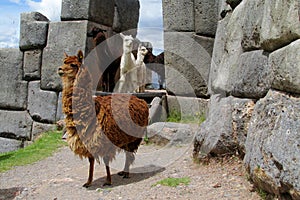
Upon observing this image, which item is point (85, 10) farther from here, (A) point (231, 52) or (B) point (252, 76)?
(B) point (252, 76)

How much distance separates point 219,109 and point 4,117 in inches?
270

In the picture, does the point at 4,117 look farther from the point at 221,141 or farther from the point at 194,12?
the point at 221,141

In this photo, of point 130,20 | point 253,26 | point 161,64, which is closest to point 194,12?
point 130,20

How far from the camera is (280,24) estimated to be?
10.8ft

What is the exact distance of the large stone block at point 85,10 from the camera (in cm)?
883

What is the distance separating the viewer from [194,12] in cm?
875

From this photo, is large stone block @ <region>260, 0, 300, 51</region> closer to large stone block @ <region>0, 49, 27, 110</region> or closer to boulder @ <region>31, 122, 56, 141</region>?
boulder @ <region>31, 122, 56, 141</region>

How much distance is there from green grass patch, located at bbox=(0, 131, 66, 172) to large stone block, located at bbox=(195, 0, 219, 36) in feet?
12.5

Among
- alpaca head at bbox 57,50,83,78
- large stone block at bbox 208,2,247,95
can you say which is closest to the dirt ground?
large stone block at bbox 208,2,247,95

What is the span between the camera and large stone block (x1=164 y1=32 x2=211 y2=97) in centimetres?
885

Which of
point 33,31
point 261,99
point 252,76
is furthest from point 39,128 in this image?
point 261,99

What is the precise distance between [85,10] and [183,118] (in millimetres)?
3187

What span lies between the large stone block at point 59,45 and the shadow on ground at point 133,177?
14.0 ft

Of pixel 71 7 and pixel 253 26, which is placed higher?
pixel 71 7
